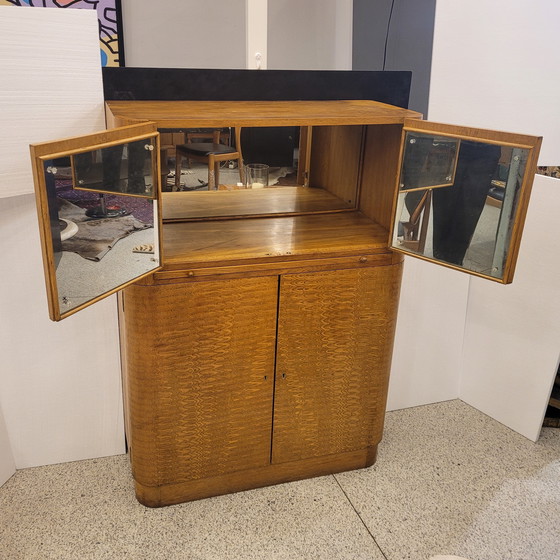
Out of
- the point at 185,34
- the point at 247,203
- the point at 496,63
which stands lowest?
the point at 247,203

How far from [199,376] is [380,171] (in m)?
0.97

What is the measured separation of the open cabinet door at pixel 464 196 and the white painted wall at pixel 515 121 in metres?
0.61

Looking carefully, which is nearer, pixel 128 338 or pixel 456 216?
pixel 456 216

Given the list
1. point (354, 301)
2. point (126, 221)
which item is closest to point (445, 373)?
point (354, 301)

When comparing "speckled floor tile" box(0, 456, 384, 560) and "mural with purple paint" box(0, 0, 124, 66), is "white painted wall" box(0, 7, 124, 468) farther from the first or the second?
"mural with purple paint" box(0, 0, 124, 66)

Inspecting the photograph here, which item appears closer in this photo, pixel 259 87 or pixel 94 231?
pixel 94 231

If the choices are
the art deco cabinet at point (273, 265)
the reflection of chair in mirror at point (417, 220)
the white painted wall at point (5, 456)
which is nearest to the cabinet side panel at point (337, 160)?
the art deco cabinet at point (273, 265)

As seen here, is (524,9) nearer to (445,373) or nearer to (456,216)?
(456,216)

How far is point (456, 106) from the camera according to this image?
2400 millimetres

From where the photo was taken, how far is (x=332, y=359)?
2.21 meters

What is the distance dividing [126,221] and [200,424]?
794mm

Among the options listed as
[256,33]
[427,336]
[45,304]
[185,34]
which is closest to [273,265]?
[45,304]

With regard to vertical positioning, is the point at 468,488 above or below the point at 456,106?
below

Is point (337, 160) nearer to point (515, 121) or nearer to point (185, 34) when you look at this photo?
point (515, 121)
